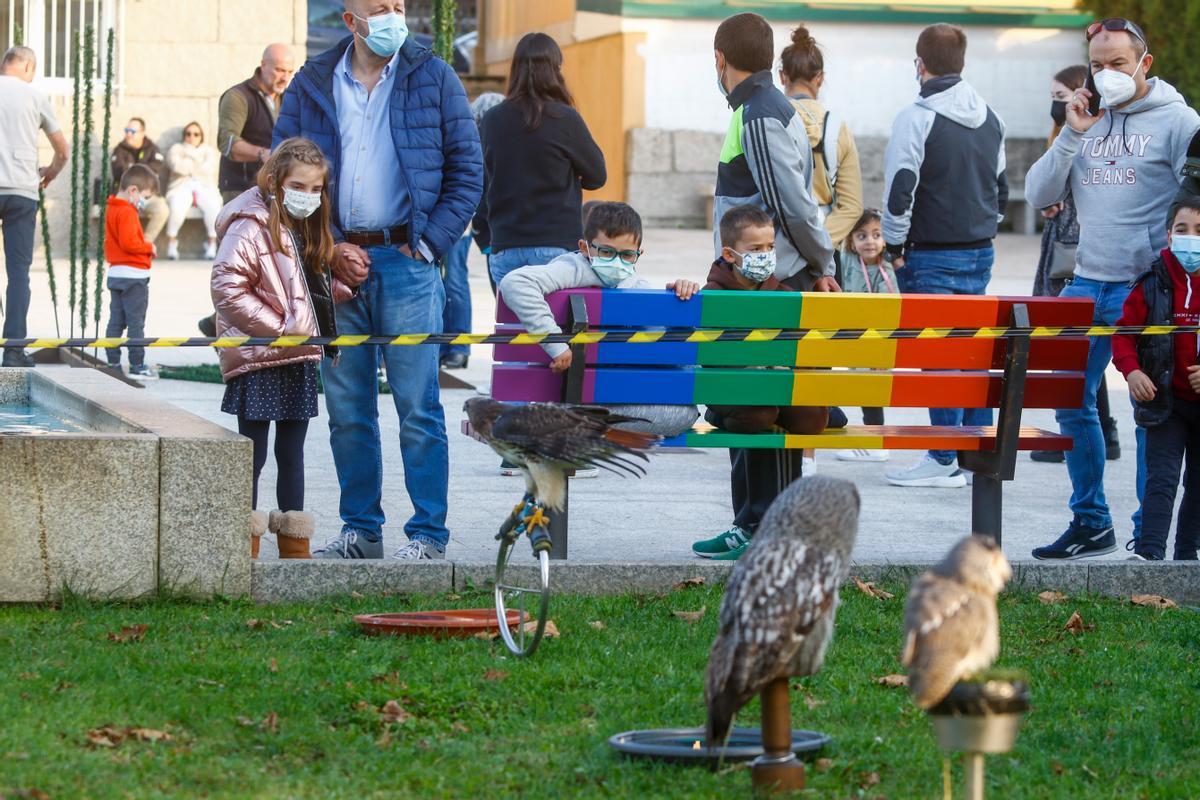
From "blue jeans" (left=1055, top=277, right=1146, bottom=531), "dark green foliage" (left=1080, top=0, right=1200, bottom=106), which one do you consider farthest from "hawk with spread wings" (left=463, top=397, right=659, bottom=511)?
"dark green foliage" (left=1080, top=0, right=1200, bottom=106)

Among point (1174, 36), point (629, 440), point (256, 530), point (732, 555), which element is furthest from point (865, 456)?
point (1174, 36)

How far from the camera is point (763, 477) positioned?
7.72 m

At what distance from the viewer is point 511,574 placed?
6891 mm

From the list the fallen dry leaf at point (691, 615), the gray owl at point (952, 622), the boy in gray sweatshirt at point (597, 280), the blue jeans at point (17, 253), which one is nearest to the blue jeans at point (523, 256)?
the boy in gray sweatshirt at point (597, 280)

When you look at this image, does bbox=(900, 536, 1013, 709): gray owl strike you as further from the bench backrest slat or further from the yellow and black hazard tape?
the bench backrest slat

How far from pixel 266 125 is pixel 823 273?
23.9ft

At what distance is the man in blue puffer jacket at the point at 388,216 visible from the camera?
7.27 meters

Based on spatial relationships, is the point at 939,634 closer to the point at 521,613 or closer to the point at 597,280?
the point at 521,613

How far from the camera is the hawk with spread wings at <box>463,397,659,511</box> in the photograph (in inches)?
228

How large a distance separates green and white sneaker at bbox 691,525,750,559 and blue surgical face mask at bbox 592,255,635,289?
1.15 m

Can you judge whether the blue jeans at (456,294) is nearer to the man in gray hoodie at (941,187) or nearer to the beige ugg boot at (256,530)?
the man in gray hoodie at (941,187)

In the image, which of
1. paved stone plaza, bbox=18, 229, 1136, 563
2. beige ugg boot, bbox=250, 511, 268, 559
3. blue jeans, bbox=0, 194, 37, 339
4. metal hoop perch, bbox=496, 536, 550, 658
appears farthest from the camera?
blue jeans, bbox=0, 194, 37, 339

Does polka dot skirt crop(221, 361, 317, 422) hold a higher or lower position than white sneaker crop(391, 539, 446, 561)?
higher

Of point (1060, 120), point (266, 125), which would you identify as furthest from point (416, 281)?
point (266, 125)
